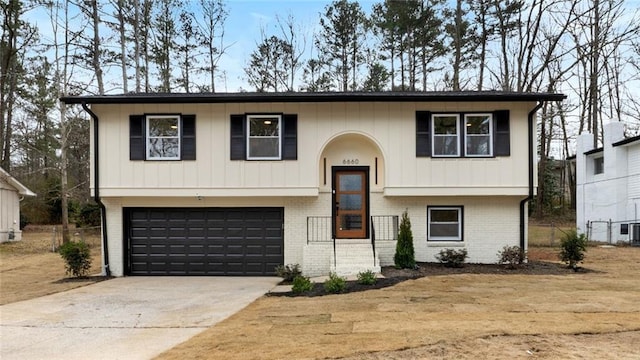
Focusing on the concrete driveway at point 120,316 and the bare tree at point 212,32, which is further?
the bare tree at point 212,32

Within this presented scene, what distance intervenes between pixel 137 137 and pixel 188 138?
1.48m

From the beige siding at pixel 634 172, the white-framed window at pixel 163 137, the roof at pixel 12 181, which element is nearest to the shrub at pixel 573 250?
the beige siding at pixel 634 172

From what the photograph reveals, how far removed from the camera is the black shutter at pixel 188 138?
12641 mm

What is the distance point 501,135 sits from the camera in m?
12.4

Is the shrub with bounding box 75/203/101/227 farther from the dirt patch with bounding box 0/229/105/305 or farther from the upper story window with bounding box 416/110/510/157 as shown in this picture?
the upper story window with bounding box 416/110/510/157

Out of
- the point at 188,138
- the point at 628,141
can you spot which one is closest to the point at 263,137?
the point at 188,138

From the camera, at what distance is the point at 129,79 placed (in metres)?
23.9

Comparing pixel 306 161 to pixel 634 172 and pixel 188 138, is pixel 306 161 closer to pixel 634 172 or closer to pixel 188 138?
pixel 188 138

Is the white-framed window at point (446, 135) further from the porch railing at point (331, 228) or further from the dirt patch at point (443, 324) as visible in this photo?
the dirt patch at point (443, 324)

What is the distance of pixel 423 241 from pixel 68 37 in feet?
60.5

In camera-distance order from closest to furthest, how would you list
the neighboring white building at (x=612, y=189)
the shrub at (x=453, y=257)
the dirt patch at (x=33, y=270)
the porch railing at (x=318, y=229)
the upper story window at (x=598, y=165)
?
1. the dirt patch at (x=33, y=270)
2. the shrub at (x=453, y=257)
3. the porch railing at (x=318, y=229)
4. the neighboring white building at (x=612, y=189)
5. the upper story window at (x=598, y=165)

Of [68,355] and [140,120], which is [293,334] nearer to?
[68,355]

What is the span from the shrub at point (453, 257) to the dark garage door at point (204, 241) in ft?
15.3

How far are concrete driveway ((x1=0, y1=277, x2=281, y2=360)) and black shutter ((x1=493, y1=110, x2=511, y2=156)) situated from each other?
7.39 m
